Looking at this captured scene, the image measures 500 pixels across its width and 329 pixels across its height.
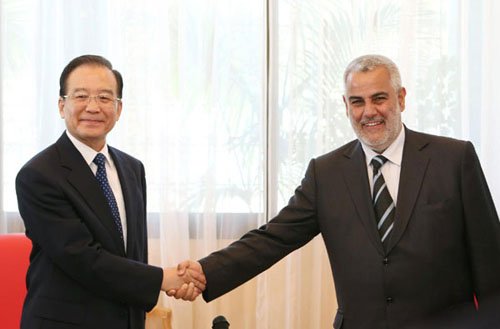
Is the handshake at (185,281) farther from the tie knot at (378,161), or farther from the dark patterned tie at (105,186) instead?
the tie knot at (378,161)

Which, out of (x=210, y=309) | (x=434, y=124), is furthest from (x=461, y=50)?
(x=210, y=309)

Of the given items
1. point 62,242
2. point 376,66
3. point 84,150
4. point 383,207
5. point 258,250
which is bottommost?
point 258,250

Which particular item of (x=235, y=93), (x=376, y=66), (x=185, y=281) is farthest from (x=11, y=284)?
(x=376, y=66)

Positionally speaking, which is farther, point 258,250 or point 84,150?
point 258,250

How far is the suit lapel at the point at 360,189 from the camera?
209 centimetres

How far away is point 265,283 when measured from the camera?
3.44 meters

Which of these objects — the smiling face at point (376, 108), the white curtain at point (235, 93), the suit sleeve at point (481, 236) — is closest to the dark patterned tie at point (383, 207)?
the smiling face at point (376, 108)

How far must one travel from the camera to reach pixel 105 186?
210 centimetres

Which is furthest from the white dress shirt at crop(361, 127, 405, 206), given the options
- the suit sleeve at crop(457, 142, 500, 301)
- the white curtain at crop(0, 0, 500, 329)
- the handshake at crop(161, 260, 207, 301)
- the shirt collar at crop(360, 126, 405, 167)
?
the white curtain at crop(0, 0, 500, 329)

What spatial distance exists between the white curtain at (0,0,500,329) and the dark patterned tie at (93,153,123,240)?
126 cm

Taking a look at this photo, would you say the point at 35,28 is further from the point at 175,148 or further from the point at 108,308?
the point at 108,308

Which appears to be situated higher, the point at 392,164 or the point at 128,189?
the point at 392,164

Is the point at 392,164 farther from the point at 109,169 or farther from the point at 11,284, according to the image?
the point at 11,284

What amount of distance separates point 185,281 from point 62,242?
678 mm
